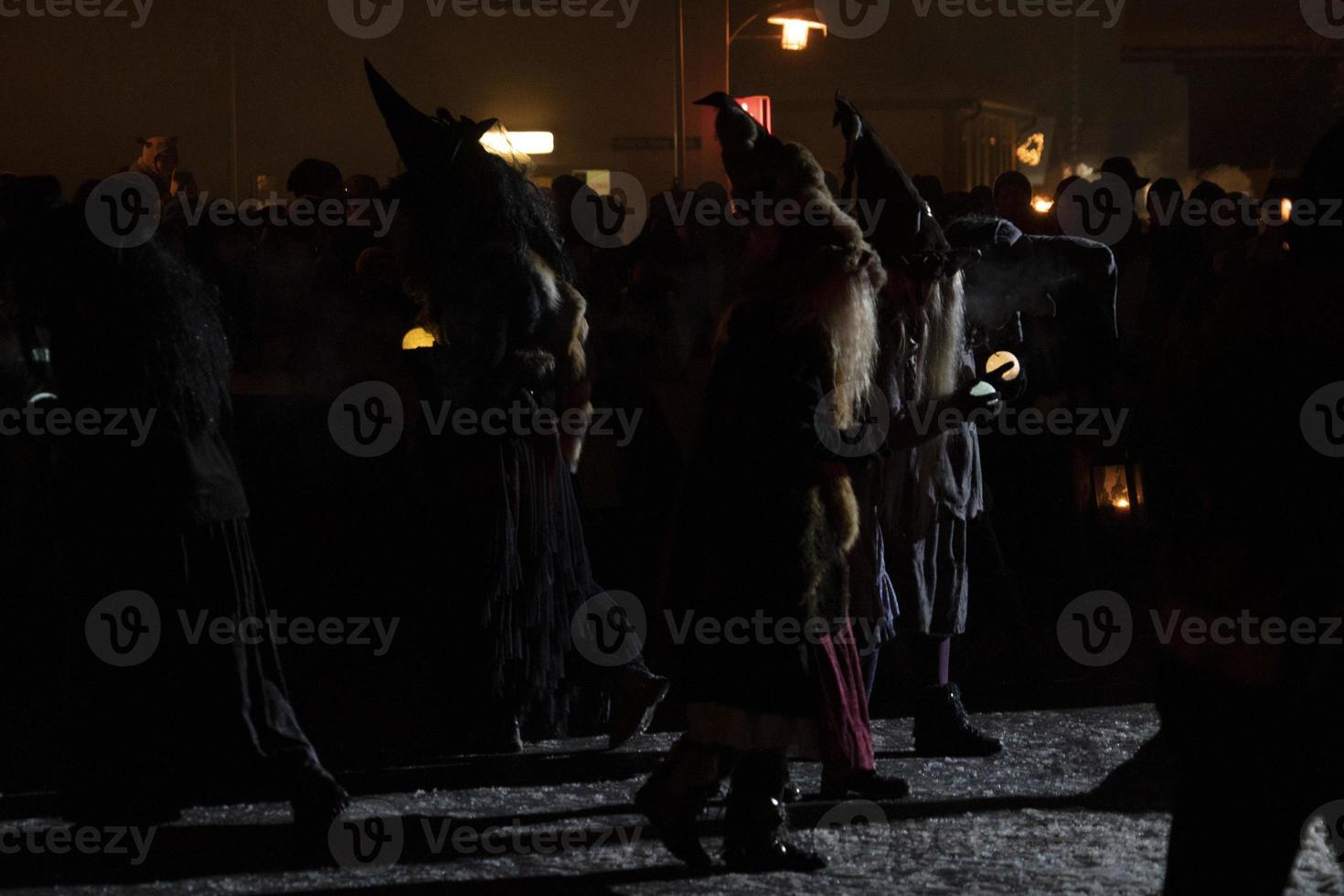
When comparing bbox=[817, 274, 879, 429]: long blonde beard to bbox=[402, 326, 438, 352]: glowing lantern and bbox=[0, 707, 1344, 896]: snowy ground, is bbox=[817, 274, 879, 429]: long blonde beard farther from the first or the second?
bbox=[402, 326, 438, 352]: glowing lantern

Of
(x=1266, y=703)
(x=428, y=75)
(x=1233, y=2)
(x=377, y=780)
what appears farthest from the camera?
(x=428, y=75)

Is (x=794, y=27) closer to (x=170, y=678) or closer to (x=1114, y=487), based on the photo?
(x=1114, y=487)

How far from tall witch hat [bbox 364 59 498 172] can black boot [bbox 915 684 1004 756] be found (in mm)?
2592

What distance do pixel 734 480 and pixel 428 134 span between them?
91.7 inches

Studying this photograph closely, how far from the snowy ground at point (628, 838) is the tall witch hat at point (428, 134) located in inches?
85.8

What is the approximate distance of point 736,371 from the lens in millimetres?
5094

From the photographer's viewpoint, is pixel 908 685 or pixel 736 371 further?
pixel 908 685

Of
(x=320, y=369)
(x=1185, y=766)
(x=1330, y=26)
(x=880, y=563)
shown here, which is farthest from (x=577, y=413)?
(x=1330, y=26)

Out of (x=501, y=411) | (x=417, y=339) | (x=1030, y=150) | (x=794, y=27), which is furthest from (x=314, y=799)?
(x=1030, y=150)

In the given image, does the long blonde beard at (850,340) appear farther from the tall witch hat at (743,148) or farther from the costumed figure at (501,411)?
the costumed figure at (501,411)

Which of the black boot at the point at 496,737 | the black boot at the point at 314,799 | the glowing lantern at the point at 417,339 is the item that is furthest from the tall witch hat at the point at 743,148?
the black boot at the point at 496,737

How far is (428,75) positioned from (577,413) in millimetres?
14768

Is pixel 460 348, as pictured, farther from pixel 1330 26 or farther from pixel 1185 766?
pixel 1330 26

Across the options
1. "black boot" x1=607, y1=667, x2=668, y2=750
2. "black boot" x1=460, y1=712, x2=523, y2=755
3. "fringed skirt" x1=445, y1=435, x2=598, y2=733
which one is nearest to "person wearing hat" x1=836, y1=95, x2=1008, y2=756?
"black boot" x1=607, y1=667, x2=668, y2=750
